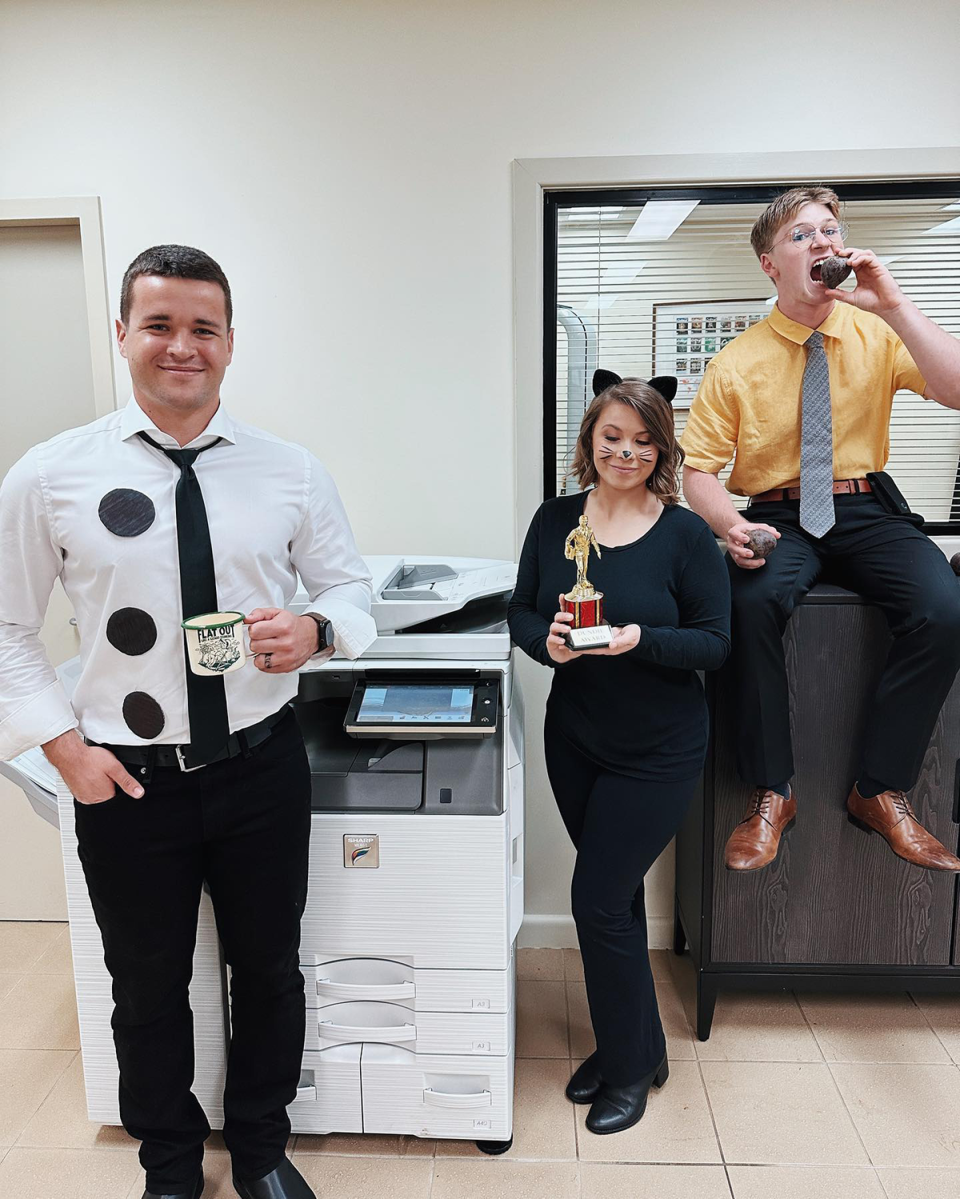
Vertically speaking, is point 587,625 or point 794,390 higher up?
point 794,390

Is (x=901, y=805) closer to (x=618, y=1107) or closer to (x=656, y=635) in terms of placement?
(x=656, y=635)

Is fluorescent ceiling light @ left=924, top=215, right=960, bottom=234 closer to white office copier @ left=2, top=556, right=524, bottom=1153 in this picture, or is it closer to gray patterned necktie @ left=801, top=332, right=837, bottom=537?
gray patterned necktie @ left=801, top=332, right=837, bottom=537

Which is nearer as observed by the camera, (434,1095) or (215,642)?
(215,642)

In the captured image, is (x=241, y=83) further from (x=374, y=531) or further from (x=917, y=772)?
(x=917, y=772)

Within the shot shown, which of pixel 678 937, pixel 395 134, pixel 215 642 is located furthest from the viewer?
pixel 678 937

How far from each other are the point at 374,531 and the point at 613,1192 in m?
1.72

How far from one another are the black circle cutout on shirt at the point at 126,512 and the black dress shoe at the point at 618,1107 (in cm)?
160

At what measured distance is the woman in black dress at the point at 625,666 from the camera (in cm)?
172

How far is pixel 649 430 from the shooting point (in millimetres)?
1715

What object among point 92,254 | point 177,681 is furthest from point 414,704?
point 92,254

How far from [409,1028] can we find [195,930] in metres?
0.53

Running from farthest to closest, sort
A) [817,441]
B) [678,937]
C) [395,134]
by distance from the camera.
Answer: [678,937], [395,134], [817,441]

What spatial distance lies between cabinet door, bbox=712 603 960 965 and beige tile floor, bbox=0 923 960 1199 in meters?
0.24

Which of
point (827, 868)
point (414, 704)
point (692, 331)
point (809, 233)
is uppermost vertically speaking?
point (809, 233)
